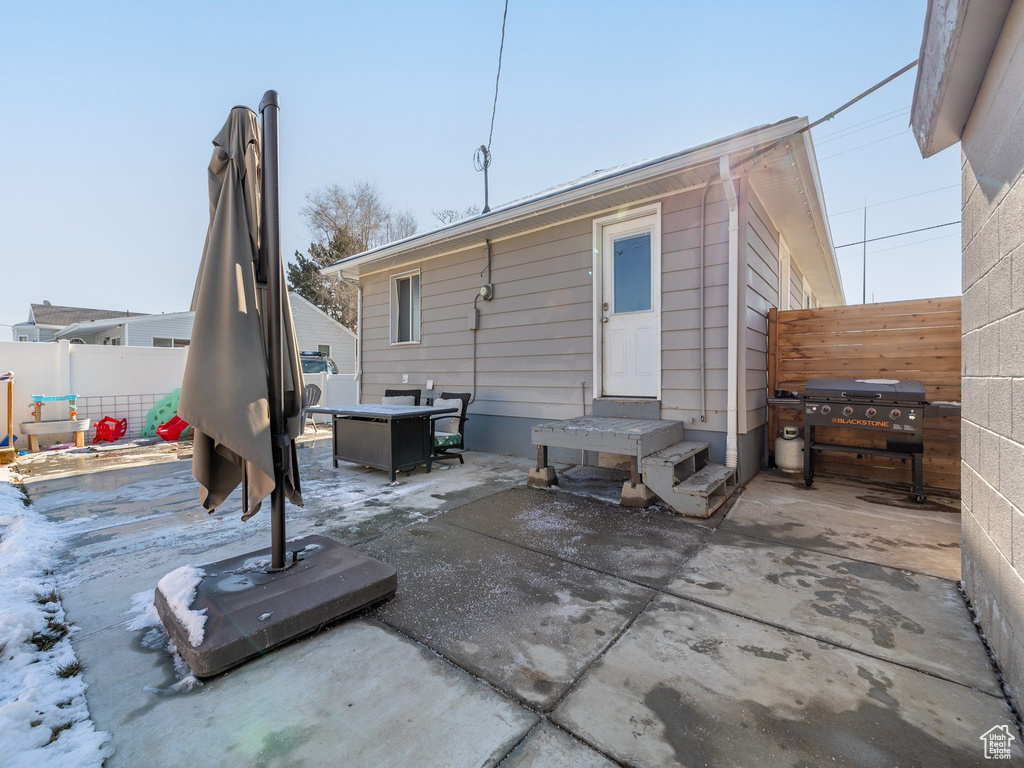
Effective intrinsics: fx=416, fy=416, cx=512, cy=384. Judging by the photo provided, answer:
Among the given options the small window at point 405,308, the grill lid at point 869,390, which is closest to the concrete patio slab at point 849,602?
the grill lid at point 869,390

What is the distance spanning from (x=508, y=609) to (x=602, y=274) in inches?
149

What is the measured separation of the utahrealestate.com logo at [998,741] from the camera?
1.12 meters

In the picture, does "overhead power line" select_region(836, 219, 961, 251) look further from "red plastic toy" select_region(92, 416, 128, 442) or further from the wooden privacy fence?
"red plastic toy" select_region(92, 416, 128, 442)

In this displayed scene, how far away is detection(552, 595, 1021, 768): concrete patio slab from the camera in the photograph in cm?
114

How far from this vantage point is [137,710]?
1.29 metres

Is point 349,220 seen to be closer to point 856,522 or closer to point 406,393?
point 406,393

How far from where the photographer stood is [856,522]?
3.04 m

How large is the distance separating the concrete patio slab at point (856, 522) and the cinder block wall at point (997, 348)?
1.89 feet

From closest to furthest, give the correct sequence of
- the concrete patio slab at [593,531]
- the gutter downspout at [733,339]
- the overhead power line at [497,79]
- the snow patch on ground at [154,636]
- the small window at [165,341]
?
the snow patch on ground at [154,636]
the concrete patio slab at [593,531]
the gutter downspout at [733,339]
the overhead power line at [497,79]
the small window at [165,341]

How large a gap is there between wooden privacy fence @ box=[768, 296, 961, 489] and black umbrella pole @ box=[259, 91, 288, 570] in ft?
16.4

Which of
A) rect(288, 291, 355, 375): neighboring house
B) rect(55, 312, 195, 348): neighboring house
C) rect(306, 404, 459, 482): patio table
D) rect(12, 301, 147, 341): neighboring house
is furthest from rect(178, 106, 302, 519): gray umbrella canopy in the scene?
rect(12, 301, 147, 341): neighboring house

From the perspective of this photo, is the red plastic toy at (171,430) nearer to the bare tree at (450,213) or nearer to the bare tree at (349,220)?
the bare tree at (450,213)

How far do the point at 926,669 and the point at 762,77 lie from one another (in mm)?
6547

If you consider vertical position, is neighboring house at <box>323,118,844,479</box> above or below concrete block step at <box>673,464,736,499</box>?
above
